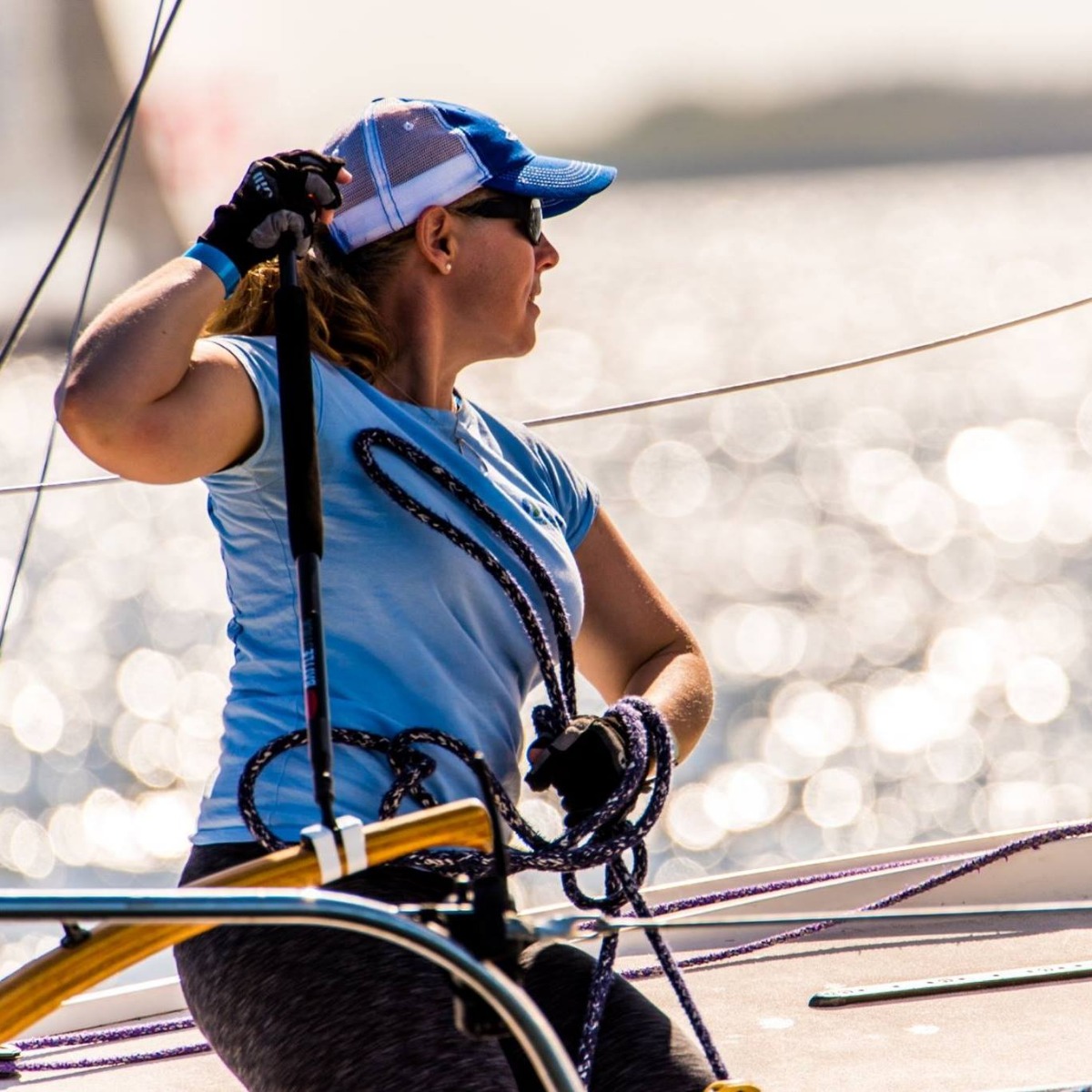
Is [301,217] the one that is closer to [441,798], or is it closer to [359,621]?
[359,621]

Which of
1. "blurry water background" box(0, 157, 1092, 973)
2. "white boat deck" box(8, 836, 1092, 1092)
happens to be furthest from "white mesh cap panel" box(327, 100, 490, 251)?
"blurry water background" box(0, 157, 1092, 973)

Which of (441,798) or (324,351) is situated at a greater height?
(324,351)

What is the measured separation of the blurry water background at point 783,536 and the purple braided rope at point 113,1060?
1.08 metres

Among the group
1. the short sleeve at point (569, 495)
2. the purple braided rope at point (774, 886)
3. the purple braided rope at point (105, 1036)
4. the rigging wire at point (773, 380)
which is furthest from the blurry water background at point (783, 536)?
the short sleeve at point (569, 495)

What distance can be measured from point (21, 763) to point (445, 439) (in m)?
5.88

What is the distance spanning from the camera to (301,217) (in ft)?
3.47

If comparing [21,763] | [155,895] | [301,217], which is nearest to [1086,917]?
[301,217]

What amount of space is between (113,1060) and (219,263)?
940 millimetres

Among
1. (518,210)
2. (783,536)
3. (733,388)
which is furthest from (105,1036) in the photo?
(783,536)

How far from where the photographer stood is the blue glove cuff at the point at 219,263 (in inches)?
40.9

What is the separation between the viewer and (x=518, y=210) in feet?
4.28

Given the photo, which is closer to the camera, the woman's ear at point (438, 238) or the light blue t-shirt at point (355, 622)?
the light blue t-shirt at point (355, 622)

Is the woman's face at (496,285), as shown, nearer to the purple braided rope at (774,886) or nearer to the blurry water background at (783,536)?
the purple braided rope at (774,886)

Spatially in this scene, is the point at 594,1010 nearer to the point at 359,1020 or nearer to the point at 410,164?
the point at 359,1020
